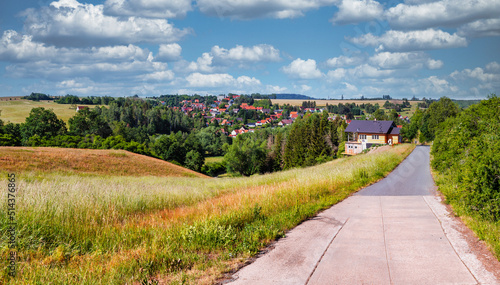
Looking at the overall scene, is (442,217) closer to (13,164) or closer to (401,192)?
(401,192)

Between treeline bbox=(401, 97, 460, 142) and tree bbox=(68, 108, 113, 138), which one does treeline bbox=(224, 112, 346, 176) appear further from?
tree bbox=(68, 108, 113, 138)

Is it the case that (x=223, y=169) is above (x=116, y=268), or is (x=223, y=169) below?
below

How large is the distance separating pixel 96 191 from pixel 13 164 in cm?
2000

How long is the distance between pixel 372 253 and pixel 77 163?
32.5 metres

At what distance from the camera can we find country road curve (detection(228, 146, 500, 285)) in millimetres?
5594

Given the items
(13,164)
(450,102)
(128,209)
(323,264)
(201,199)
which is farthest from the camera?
(450,102)

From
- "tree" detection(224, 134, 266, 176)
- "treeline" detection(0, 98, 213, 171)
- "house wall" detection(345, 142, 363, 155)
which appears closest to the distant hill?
"treeline" detection(0, 98, 213, 171)

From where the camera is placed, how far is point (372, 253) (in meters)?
6.76

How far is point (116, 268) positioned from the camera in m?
5.65

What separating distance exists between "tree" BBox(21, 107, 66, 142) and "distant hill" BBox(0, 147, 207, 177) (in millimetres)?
43747

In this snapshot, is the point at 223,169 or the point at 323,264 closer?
the point at 323,264

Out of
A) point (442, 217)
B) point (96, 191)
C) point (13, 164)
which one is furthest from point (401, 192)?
point (13, 164)

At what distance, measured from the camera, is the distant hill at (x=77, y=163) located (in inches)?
1105

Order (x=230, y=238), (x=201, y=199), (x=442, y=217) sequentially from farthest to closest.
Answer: (x=201, y=199) < (x=442, y=217) < (x=230, y=238)
